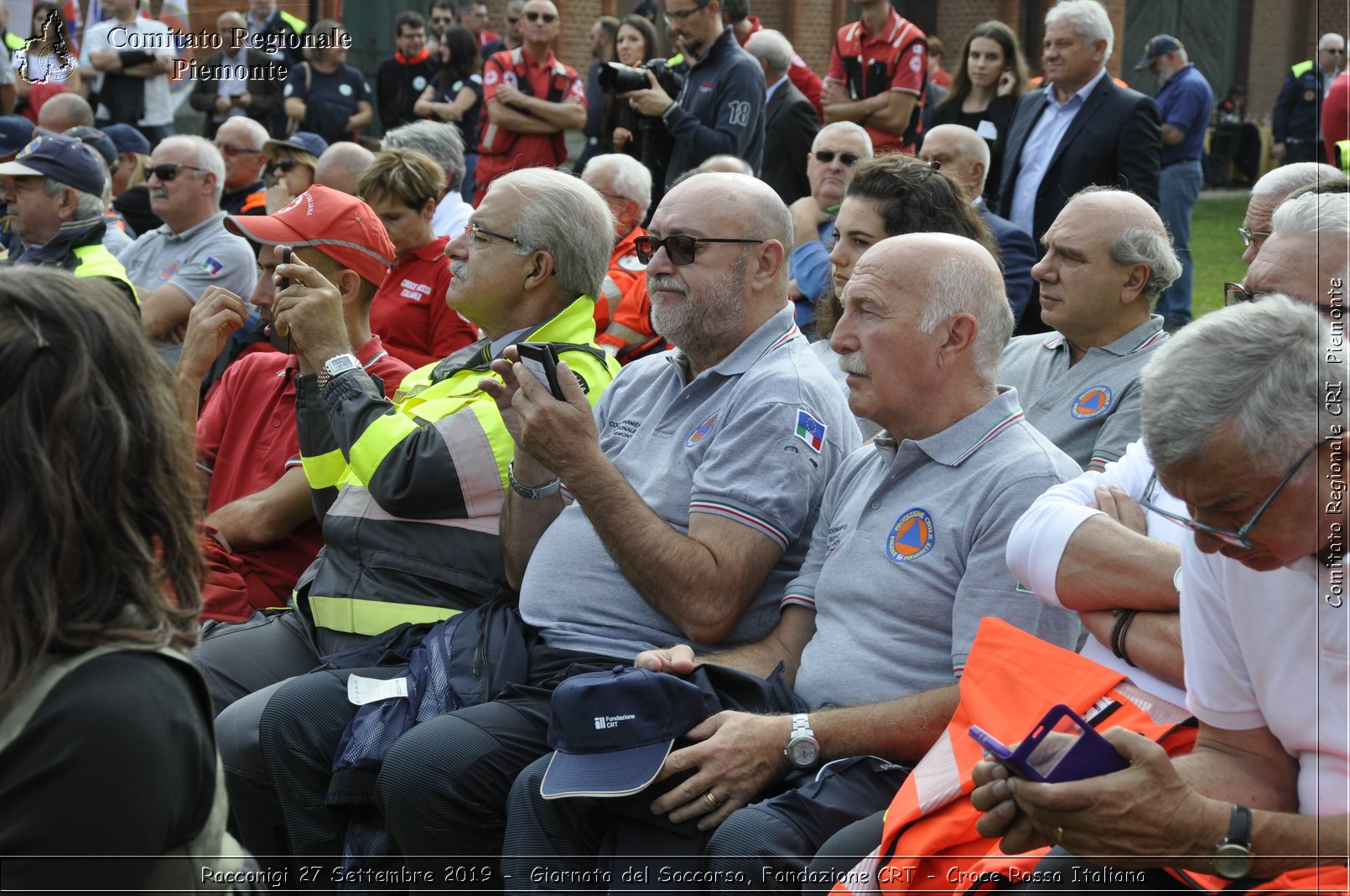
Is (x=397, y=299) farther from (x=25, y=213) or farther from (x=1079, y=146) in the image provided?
(x=1079, y=146)

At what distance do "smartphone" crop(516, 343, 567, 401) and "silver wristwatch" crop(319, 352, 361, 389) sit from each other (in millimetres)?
629

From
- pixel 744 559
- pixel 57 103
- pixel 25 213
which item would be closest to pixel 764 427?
pixel 744 559

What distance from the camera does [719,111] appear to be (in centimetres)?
707

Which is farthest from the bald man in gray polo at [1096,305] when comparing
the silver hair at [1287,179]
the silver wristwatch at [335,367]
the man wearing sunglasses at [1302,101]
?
the man wearing sunglasses at [1302,101]

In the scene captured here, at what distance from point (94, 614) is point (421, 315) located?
399 centimetres

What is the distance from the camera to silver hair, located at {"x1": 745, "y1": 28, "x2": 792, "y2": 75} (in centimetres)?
845

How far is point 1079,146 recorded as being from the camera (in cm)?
636

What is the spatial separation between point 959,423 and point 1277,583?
0.91 meters

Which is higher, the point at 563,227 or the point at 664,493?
the point at 563,227

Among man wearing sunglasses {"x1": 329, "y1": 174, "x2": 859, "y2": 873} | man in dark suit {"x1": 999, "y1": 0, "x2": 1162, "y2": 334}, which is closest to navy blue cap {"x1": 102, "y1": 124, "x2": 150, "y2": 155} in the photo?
man in dark suit {"x1": 999, "y1": 0, "x2": 1162, "y2": 334}

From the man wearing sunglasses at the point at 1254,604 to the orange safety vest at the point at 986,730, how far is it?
0.19 metres

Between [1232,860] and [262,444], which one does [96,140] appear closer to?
[262,444]

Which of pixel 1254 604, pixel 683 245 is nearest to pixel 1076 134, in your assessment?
pixel 683 245

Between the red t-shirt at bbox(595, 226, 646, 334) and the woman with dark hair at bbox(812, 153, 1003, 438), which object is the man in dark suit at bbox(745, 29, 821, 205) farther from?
the woman with dark hair at bbox(812, 153, 1003, 438)
